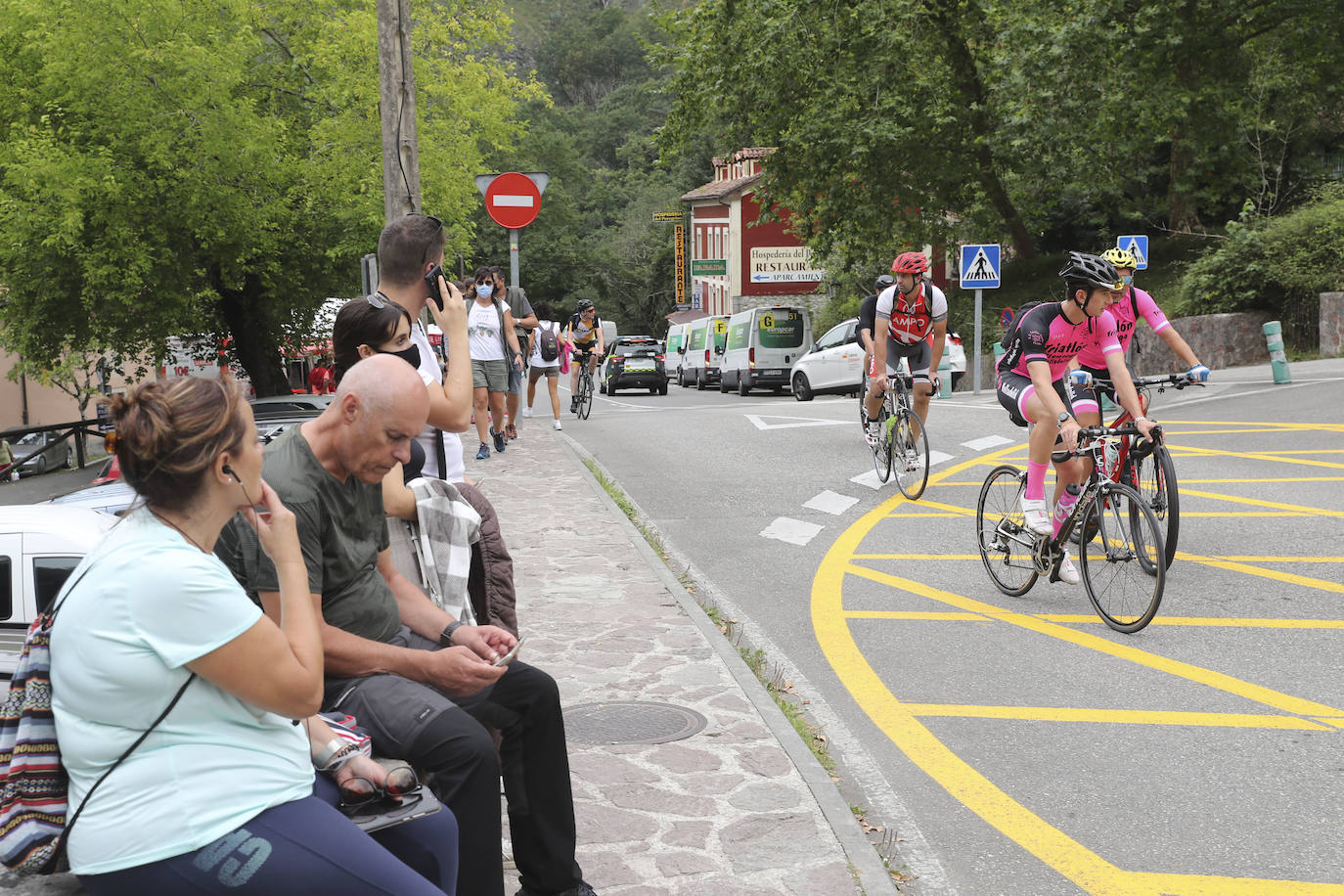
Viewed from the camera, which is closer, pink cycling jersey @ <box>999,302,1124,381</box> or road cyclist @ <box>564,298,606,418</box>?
pink cycling jersey @ <box>999,302,1124,381</box>

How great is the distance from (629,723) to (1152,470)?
378 centimetres

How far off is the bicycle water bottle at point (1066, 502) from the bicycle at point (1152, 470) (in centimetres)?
21

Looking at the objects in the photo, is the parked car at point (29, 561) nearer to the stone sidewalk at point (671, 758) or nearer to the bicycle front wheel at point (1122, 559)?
the stone sidewalk at point (671, 758)

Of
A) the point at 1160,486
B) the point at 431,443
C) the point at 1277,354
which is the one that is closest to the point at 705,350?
the point at 1277,354

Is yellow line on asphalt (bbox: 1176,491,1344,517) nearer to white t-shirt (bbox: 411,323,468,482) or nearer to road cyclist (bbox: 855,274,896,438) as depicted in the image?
road cyclist (bbox: 855,274,896,438)

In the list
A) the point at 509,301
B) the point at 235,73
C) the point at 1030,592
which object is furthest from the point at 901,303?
the point at 235,73

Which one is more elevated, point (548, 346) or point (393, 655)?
point (548, 346)

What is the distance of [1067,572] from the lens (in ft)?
24.6

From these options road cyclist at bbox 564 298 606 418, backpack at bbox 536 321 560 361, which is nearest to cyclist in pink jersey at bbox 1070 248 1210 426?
backpack at bbox 536 321 560 361

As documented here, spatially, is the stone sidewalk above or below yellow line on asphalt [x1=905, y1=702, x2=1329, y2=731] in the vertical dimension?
above

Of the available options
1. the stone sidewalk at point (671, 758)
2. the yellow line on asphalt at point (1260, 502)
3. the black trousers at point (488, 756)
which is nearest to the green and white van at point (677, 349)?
the yellow line on asphalt at point (1260, 502)

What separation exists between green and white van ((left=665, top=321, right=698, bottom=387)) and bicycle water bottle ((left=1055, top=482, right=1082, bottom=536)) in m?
37.6

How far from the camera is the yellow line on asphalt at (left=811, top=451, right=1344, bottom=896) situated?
12.6ft

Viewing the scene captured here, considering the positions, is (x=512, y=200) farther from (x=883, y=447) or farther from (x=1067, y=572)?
(x=1067, y=572)
